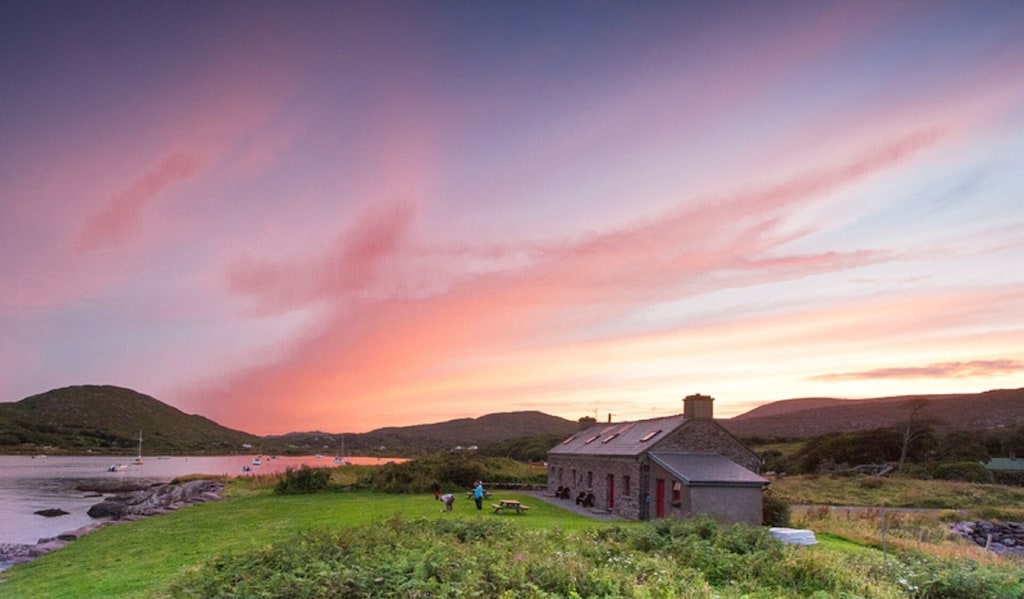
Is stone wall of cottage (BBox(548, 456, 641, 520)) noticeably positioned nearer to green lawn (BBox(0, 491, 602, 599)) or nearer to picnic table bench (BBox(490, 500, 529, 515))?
green lawn (BBox(0, 491, 602, 599))

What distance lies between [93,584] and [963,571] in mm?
20369

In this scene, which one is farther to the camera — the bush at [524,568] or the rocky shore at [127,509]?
the rocky shore at [127,509]

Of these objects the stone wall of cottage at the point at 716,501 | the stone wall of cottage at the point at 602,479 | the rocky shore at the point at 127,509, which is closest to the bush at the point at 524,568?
the stone wall of cottage at the point at 716,501


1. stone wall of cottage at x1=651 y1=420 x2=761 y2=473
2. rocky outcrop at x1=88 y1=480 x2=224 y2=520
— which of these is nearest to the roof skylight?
stone wall of cottage at x1=651 y1=420 x2=761 y2=473

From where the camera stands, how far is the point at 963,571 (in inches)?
579

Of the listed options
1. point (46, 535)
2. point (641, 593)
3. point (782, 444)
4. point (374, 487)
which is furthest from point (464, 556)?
point (782, 444)

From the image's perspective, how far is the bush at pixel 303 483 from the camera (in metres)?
44.9

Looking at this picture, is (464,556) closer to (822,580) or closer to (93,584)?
(822,580)

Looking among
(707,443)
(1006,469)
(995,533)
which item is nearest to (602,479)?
(707,443)

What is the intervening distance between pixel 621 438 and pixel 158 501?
29.8 metres

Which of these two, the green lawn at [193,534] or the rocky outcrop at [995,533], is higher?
the green lawn at [193,534]

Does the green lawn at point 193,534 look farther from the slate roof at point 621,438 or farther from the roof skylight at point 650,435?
the roof skylight at point 650,435

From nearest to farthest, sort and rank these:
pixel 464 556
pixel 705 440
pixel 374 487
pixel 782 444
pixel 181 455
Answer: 1. pixel 464 556
2. pixel 705 440
3. pixel 374 487
4. pixel 782 444
5. pixel 181 455

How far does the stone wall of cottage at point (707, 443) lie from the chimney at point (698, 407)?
305 mm
